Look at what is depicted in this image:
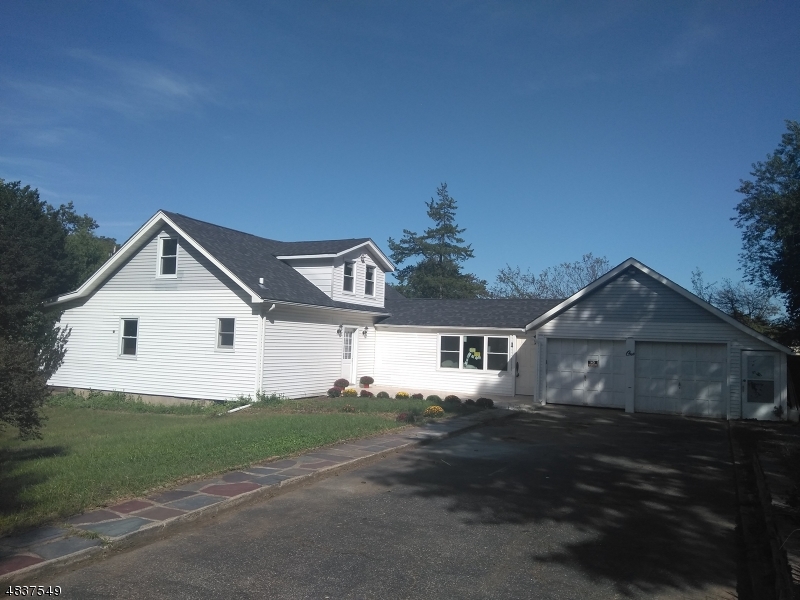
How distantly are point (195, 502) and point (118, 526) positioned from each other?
1.16 m

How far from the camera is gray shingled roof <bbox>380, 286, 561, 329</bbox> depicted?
24672 millimetres

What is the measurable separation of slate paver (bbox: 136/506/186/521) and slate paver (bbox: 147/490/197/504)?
326 mm

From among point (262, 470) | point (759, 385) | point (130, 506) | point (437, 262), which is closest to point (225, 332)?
point (262, 470)

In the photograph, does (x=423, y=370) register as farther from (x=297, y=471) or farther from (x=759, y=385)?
(x=297, y=471)

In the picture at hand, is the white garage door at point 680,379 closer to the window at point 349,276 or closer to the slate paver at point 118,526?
the window at point 349,276

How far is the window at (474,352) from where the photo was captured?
24.3m

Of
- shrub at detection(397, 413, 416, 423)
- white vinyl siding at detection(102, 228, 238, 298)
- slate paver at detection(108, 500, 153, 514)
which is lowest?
slate paver at detection(108, 500, 153, 514)

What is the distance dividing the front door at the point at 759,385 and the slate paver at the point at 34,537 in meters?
18.9

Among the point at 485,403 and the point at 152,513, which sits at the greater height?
the point at 485,403

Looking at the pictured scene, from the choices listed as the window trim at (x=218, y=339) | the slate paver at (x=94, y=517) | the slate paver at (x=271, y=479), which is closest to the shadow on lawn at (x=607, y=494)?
the slate paver at (x=271, y=479)

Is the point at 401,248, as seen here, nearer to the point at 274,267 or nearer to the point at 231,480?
the point at 274,267

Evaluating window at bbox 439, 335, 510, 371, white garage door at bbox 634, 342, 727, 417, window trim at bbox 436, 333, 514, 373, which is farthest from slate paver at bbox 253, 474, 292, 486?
window at bbox 439, 335, 510, 371

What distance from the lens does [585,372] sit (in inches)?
840

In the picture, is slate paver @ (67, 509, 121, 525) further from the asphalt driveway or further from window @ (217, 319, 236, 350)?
window @ (217, 319, 236, 350)
